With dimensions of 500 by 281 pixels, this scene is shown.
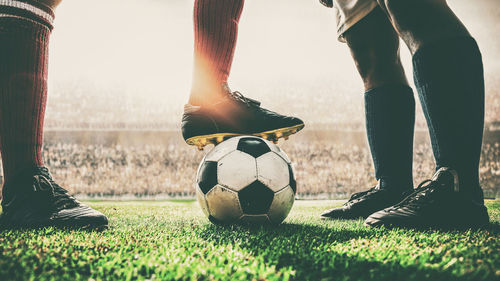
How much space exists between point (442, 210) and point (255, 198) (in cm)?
73

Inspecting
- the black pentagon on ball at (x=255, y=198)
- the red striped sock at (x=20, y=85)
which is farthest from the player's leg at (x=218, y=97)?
the red striped sock at (x=20, y=85)

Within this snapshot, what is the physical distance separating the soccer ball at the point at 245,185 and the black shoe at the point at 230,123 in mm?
173

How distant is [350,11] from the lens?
68.5 inches

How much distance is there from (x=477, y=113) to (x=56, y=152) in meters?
6.93

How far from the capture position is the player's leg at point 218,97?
5.06 feet

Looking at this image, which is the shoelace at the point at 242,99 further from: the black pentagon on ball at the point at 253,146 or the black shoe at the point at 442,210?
the black shoe at the point at 442,210

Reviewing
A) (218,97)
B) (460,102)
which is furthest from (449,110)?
(218,97)

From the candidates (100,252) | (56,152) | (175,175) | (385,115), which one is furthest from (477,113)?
(56,152)

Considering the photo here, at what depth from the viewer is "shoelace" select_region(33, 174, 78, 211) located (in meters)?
1.21

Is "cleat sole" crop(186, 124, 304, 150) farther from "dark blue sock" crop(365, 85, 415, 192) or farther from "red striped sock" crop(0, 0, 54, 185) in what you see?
"red striped sock" crop(0, 0, 54, 185)

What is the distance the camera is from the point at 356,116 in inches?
310

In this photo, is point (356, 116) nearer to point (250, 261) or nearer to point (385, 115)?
point (385, 115)

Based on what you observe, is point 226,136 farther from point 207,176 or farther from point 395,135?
point 395,135

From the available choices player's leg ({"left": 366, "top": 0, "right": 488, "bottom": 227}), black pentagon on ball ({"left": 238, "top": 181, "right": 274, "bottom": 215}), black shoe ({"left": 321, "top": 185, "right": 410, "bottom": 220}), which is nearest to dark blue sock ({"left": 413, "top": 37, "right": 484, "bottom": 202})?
player's leg ({"left": 366, "top": 0, "right": 488, "bottom": 227})
